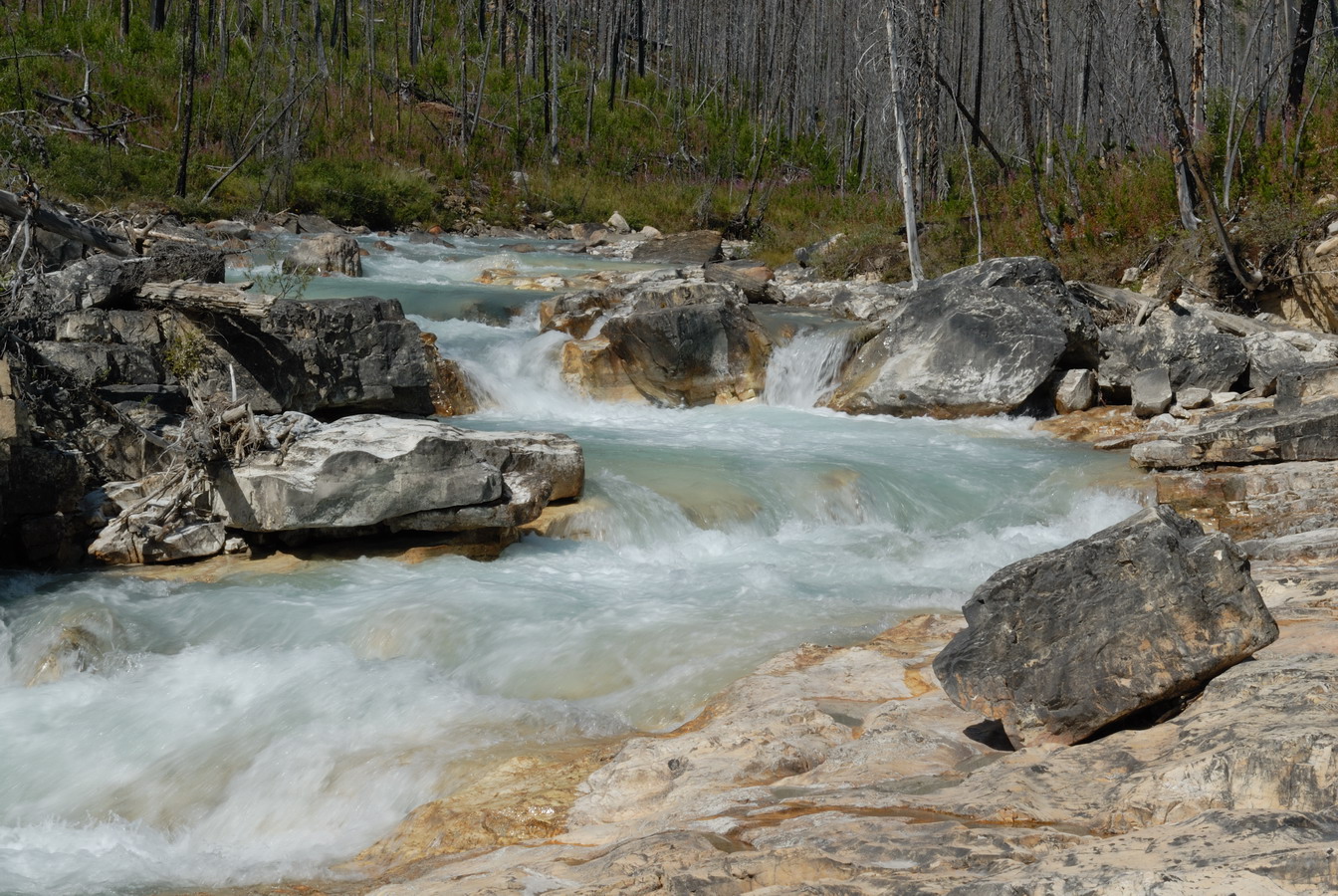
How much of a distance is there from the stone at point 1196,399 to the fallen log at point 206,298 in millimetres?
8198

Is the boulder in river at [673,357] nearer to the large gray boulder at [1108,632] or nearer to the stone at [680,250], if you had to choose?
the large gray boulder at [1108,632]

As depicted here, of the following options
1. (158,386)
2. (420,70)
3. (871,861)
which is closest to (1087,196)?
(158,386)

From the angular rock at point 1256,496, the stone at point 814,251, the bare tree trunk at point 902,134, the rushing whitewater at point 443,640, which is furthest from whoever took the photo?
the stone at point 814,251

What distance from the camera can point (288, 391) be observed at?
8680 mm

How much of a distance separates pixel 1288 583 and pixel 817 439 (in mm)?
6095

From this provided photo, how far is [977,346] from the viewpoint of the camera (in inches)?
454

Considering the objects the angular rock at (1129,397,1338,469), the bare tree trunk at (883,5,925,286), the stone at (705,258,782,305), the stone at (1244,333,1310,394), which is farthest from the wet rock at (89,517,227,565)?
the bare tree trunk at (883,5,925,286)

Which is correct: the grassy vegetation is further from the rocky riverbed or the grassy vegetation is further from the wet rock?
the wet rock

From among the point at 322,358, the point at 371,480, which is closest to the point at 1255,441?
the point at 371,480

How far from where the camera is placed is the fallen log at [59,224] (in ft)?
21.9

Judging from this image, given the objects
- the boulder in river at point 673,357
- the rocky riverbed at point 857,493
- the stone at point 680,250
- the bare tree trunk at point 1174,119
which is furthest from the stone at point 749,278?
the bare tree trunk at point 1174,119

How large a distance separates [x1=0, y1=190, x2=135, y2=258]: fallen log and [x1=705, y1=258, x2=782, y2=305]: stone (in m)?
8.11

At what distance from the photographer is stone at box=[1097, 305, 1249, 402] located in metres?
10.3

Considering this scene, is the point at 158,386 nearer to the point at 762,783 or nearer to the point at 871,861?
the point at 762,783
